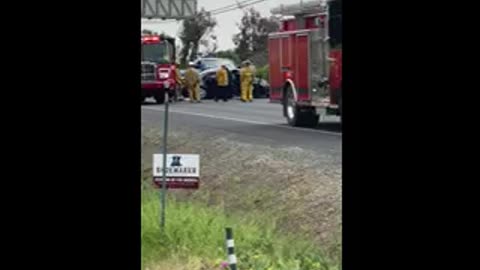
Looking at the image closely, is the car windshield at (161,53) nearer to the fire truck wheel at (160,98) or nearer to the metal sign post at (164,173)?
the fire truck wheel at (160,98)

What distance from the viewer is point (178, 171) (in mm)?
5512

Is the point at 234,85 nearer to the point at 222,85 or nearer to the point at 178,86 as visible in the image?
the point at 222,85

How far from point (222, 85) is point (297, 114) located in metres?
1.29

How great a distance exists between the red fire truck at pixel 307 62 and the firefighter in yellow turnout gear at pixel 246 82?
13.3 inches

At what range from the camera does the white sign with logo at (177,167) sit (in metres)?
5.48

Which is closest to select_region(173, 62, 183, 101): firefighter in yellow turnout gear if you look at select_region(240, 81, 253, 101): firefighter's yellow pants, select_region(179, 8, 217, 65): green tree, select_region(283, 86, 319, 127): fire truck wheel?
select_region(179, 8, 217, 65): green tree

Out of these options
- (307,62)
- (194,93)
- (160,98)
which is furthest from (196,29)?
(307,62)

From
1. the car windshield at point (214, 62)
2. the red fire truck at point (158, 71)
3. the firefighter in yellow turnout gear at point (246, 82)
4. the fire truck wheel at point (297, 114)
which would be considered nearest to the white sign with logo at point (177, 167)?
the red fire truck at point (158, 71)

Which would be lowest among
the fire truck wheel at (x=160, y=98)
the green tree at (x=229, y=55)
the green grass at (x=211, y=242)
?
the green grass at (x=211, y=242)
